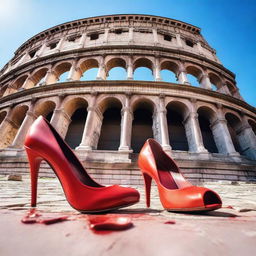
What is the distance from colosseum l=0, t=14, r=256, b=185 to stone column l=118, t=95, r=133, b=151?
0.05 m

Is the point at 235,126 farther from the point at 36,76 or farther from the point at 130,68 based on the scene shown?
the point at 36,76

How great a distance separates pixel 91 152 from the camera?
6.15 m

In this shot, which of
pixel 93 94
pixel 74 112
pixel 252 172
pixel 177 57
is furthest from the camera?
pixel 177 57

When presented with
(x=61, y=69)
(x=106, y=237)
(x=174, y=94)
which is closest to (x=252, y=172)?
(x=174, y=94)

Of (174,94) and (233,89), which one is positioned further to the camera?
(233,89)

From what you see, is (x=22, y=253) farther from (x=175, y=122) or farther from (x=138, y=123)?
(x=175, y=122)

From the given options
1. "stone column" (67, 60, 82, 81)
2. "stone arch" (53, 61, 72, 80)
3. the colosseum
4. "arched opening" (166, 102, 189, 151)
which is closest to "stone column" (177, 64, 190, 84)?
the colosseum

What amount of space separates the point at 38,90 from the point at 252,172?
11.0m

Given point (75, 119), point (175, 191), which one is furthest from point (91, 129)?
point (175, 191)

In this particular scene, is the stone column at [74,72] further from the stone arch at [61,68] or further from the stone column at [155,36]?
the stone column at [155,36]

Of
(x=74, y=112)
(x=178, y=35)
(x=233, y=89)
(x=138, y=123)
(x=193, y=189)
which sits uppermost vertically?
(x=178, y=35)

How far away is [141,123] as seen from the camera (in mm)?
8695

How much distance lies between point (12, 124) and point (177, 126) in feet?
31.2

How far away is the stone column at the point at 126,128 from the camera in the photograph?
6343mm
